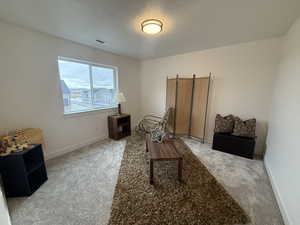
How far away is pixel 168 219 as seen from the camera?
4.23 feet

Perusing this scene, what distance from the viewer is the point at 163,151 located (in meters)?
1.94

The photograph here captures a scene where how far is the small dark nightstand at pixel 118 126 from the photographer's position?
3271mm

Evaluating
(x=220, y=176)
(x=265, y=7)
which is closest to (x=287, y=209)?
(x=220, y=176)

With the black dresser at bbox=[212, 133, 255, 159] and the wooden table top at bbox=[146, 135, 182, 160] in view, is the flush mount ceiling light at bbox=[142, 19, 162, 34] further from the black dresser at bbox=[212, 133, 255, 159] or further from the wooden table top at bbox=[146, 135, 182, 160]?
the black dresser at bbox=[212, 133, 255, 159]

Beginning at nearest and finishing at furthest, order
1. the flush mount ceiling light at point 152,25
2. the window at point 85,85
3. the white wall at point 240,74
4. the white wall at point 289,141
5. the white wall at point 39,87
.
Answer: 1. the white wall at point 289,141
2. the flush mount ceiling light at point 152,25
3. the white wall at point 39,87
4. the white wall at point 240,74
5. the window at point 85,85

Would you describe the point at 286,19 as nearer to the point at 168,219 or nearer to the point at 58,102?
the point at 168,219

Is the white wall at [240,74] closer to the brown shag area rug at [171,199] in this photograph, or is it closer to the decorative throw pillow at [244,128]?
the decorative throw pillow at [244,128]

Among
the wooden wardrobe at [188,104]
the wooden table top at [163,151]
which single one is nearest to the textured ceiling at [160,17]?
the wooden wardrobe at [188,104]

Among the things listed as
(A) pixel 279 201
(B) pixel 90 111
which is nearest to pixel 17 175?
(B) pixel 90 111

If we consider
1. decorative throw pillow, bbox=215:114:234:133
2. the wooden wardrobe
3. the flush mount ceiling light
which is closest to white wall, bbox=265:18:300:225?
decorative throw pillow, bbox=215:114:234:133

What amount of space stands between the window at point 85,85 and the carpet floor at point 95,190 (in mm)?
1142

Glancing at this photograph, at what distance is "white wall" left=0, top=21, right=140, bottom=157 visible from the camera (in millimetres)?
1861

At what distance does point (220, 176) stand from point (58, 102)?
3224 millimetres

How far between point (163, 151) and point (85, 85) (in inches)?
95.7
